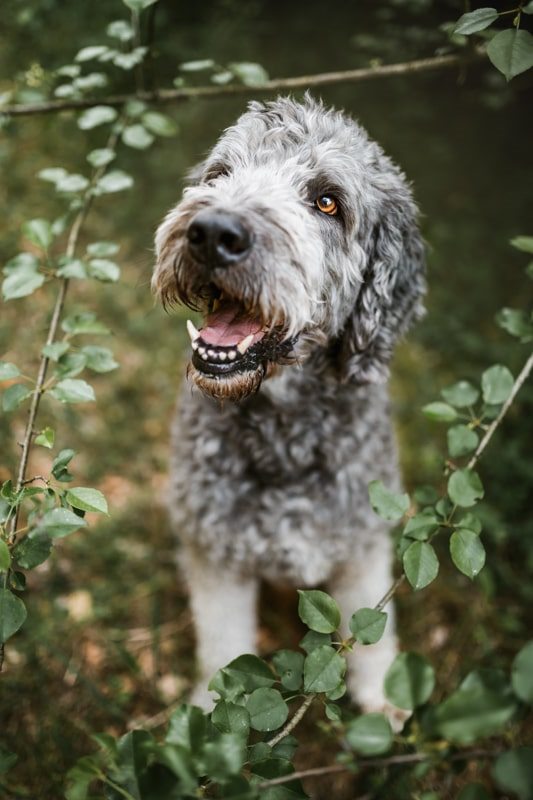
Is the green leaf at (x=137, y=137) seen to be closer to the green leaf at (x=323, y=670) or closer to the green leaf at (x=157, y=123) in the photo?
the green leaf at (x=157, y=123)

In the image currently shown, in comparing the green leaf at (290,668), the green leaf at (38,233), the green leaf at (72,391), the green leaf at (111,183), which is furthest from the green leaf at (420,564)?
the green leaf at (111,183)

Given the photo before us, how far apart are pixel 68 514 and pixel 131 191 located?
422 centimetres

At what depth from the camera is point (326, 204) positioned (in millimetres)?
2115

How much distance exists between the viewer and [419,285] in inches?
94.0

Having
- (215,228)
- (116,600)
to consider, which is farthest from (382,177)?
(116,600)

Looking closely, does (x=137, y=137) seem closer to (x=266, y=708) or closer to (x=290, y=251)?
(x=290, y=251)

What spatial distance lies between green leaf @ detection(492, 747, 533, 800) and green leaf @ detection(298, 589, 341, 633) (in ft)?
1.59

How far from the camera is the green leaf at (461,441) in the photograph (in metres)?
1.78

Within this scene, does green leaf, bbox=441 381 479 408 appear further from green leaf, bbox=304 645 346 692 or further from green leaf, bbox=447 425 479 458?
green leaf, bbox=304 645 346 692

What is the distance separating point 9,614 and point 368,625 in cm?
81

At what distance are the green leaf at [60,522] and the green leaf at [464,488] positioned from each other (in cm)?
94

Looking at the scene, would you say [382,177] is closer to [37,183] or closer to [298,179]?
[298,179]

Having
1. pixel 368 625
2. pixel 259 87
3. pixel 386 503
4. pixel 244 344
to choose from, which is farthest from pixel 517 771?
pixel 259 87

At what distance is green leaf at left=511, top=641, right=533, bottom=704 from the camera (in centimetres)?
96
